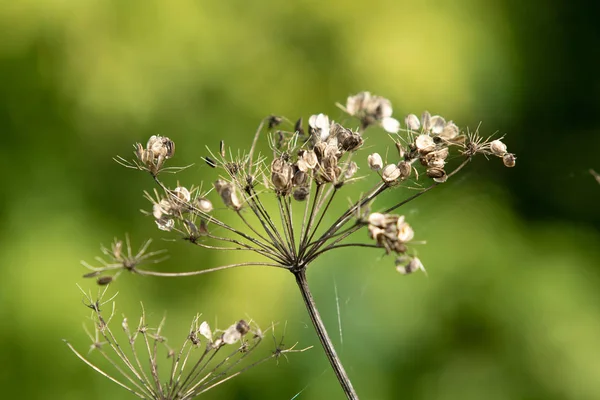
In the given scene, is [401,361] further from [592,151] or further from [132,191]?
[592,151]

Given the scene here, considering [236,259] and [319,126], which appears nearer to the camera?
[319,126]

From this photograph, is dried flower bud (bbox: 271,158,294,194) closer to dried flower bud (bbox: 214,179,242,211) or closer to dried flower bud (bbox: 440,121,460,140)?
dried flower bud (bbox: 214,179,242,211)

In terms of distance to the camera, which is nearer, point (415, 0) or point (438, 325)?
point (438, 325)

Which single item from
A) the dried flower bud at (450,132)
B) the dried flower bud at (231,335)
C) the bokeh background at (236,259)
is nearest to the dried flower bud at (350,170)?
the dried flower bud at (450,132)

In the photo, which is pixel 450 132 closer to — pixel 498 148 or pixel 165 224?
pixel 498 148

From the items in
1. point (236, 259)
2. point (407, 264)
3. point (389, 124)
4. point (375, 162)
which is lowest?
point (407, 264)

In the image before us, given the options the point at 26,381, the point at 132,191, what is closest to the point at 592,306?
the point at 132,191

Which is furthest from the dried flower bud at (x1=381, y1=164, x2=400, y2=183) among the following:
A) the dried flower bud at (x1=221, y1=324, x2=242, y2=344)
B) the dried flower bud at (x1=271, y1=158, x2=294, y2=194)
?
the dried flower bud at (x1=221, y1=324, x2=242, y2=344)

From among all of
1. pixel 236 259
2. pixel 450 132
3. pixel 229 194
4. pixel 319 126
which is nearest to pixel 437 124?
pixel 450 132
